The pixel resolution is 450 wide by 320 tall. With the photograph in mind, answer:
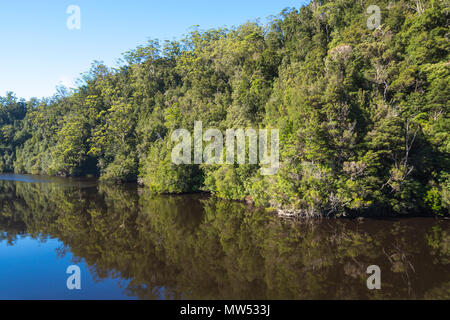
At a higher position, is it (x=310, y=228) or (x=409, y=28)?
(x=409, y=28)

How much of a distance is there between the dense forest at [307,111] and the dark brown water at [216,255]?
3.25 meters

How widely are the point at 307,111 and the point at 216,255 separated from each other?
1520 centimetres

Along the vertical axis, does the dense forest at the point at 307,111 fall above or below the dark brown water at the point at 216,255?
above

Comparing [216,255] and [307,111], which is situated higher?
[307,111]

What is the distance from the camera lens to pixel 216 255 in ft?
52.3

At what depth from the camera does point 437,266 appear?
45.5ft

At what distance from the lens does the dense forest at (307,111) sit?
73.5 feet

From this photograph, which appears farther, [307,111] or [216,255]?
[307,111]

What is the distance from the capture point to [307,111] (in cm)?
2436

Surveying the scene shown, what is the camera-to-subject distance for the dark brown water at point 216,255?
12.0 meters

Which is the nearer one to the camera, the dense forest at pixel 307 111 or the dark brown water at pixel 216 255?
the dark brown water at pixel 216 255

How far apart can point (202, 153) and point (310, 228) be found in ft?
61.3
